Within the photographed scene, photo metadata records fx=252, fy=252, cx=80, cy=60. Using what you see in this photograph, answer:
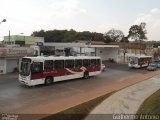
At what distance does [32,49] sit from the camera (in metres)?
40.2

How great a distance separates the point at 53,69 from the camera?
2705 centimetres

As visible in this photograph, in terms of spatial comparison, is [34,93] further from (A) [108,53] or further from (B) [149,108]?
(A) [108,53]

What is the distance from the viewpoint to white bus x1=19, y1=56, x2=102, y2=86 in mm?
24859

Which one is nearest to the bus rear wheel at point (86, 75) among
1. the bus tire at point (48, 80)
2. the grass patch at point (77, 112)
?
the bus tire at point (48, 80)

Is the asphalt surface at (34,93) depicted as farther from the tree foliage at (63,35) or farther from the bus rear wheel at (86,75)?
the tree foliage at (63,35)

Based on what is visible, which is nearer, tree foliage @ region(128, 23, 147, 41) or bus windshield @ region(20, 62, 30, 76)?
bus windshield @ region(20, 62, 30, 76)

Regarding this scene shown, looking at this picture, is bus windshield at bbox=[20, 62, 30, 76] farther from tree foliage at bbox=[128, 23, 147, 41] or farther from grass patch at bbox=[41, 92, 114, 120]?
tree foliage at bbox=[128, 23, 147, 41]

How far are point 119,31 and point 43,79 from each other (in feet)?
376

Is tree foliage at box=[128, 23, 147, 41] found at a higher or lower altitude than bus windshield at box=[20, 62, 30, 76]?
higher

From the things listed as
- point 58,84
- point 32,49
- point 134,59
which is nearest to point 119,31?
point 134,59

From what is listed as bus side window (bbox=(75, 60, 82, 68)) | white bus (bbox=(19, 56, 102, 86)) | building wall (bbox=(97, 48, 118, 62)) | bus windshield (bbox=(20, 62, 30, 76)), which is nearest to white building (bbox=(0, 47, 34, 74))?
white bus (bbox=(19, 56, 102, 86))

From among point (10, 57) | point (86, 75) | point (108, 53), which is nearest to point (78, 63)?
point (86, 75)

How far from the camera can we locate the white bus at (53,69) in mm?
24859

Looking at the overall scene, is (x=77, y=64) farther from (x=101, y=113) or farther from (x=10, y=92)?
(x=101, y=113)
